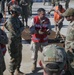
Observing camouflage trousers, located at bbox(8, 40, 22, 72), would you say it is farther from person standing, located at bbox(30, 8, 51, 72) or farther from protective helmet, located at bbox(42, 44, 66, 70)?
protective helmet, located at bbox(42, 44, 66, 70)

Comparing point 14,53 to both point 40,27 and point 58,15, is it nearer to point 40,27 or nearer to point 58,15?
point 40,27

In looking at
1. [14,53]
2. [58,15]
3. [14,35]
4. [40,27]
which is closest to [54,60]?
[14,35]

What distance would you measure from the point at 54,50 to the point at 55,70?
28 cm

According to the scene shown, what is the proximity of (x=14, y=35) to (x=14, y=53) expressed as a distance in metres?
0.48

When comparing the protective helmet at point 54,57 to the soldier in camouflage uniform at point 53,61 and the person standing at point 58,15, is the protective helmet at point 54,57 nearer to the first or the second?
the soldier in camouflage uniform at point 53,61

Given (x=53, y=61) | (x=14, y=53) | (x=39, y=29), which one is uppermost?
(x=53, y=61)

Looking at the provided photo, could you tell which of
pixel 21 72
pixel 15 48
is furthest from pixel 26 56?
pixel 15 48

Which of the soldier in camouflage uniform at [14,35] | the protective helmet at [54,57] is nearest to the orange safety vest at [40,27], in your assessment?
the soldier in camouflage uniform at [14,35]

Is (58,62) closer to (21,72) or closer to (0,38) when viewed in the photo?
(0,38)

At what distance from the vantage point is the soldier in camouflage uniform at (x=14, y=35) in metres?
6.84

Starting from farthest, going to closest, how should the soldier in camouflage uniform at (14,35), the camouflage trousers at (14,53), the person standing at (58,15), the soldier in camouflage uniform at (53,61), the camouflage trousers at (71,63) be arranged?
the person standing at (58,15)
the camouflage trousers at (14,53)
the soldier in camouflage uniform at (14,35)
the camouflage trousers at (71,63)
the soldier in camouflage uniform at (53,61)

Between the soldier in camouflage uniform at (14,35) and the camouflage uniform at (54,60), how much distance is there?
161 inches

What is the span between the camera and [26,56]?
31.3 feet

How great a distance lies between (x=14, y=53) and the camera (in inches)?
283
